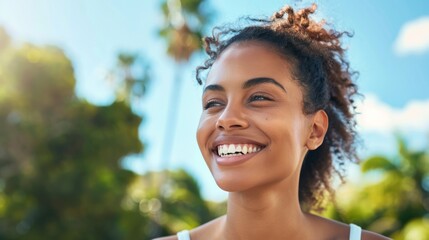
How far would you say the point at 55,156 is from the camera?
24172 mm

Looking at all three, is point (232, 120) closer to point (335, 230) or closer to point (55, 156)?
point (335, 230)

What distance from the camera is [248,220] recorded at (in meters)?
2.94

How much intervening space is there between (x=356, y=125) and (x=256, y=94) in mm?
964

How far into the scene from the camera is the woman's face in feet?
8.57

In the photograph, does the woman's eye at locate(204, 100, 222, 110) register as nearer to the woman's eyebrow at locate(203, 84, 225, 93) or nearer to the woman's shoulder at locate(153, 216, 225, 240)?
the woman's eyebrow at locate(203, 84, 225, 93)

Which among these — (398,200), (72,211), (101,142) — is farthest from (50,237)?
(398,200)

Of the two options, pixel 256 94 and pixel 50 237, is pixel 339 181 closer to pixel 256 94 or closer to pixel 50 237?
pixel 256 94

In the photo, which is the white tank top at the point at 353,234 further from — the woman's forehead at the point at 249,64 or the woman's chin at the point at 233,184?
the woman's forehead at the point at 249,64

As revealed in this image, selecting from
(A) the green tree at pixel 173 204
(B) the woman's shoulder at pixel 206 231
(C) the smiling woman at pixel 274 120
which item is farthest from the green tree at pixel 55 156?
(C) the smiling woman at pixel 274 120

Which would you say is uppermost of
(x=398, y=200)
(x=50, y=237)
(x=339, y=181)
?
(x=398, y=200)

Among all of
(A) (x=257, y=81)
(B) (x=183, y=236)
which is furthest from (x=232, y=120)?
(B) (x=183, y=236)

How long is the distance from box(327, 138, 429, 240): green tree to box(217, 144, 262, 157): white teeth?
62.1 ft

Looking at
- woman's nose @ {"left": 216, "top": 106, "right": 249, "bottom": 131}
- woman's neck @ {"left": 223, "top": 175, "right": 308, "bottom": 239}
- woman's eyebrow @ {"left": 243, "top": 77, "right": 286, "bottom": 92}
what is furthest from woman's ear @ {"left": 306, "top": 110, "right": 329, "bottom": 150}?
woman's nose @ {"left": 216, "top": 106, "right": 249, "bottom": 131}

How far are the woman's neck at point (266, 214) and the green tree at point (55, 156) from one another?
20.2 m
